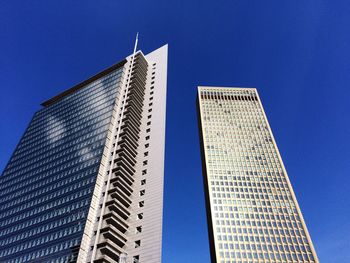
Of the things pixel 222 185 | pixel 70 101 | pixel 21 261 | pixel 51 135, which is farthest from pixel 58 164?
pixel 222 185

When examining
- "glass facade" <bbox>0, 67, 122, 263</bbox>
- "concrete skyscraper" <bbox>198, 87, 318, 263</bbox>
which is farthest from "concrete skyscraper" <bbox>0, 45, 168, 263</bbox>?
"concrete skyscraper" <bbox>198, 87, 318, 263</bbox>

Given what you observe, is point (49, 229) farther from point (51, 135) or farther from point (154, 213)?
point (51, 135)

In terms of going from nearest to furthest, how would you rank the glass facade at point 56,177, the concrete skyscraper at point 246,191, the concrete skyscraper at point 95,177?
the concrete skyscraper at point 95,177 < the glass facade at point 56,177 < the concrete skyscraper at point 246,191

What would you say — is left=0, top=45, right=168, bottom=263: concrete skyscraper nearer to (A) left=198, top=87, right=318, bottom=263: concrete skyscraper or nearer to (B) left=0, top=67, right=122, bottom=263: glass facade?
(B) left=0, top=67, right=122, bottom=263: glass facade

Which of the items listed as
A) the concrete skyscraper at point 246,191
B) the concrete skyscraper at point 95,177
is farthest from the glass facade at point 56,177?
the concrete skyscraper at point 246,191

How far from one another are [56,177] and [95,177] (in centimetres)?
2115

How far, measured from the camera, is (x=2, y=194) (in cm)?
10275

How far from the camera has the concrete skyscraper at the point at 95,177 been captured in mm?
65125

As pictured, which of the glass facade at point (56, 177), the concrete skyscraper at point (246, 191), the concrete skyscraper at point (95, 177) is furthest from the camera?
the concrete skyscraper at point (246, 191)

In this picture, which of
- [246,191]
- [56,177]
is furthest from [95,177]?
[246,191]

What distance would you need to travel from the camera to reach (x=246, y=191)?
120 metres

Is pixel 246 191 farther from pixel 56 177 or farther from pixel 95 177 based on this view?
pixel 56 177

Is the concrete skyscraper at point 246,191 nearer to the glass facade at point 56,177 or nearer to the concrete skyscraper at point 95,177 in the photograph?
the concrete skyscraper at point 95,177

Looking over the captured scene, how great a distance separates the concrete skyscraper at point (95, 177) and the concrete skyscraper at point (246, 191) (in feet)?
142
